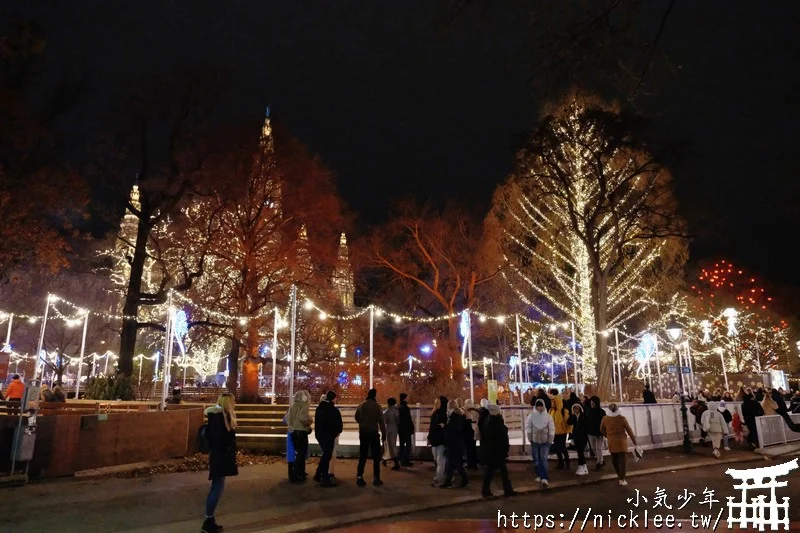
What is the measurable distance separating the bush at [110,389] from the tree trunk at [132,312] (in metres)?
3.60

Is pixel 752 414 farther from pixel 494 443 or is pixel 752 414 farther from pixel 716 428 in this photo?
pixel 494 443

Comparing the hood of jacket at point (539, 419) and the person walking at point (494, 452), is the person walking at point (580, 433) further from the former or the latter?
the person walking at point (494, 452)

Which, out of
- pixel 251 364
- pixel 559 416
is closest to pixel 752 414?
pixel 559 416

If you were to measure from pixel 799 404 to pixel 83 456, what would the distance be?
2898 cm

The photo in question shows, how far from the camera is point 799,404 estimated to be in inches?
1005

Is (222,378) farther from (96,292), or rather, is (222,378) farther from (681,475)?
(681,475)

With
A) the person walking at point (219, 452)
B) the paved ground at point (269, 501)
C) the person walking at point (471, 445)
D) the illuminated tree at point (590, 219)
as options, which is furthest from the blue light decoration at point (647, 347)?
the person walking at point (219, 452)

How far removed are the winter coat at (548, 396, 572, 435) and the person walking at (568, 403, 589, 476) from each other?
0.19m

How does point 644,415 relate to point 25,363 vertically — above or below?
below

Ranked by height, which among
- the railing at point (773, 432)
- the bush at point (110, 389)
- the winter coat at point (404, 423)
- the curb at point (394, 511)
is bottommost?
the curb at point (394, 511)

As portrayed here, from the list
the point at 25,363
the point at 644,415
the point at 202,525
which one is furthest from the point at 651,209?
the point at 25,363

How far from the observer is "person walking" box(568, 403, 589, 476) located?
1255cm

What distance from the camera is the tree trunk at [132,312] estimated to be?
2427 cm

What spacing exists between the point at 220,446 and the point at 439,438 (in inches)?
214
